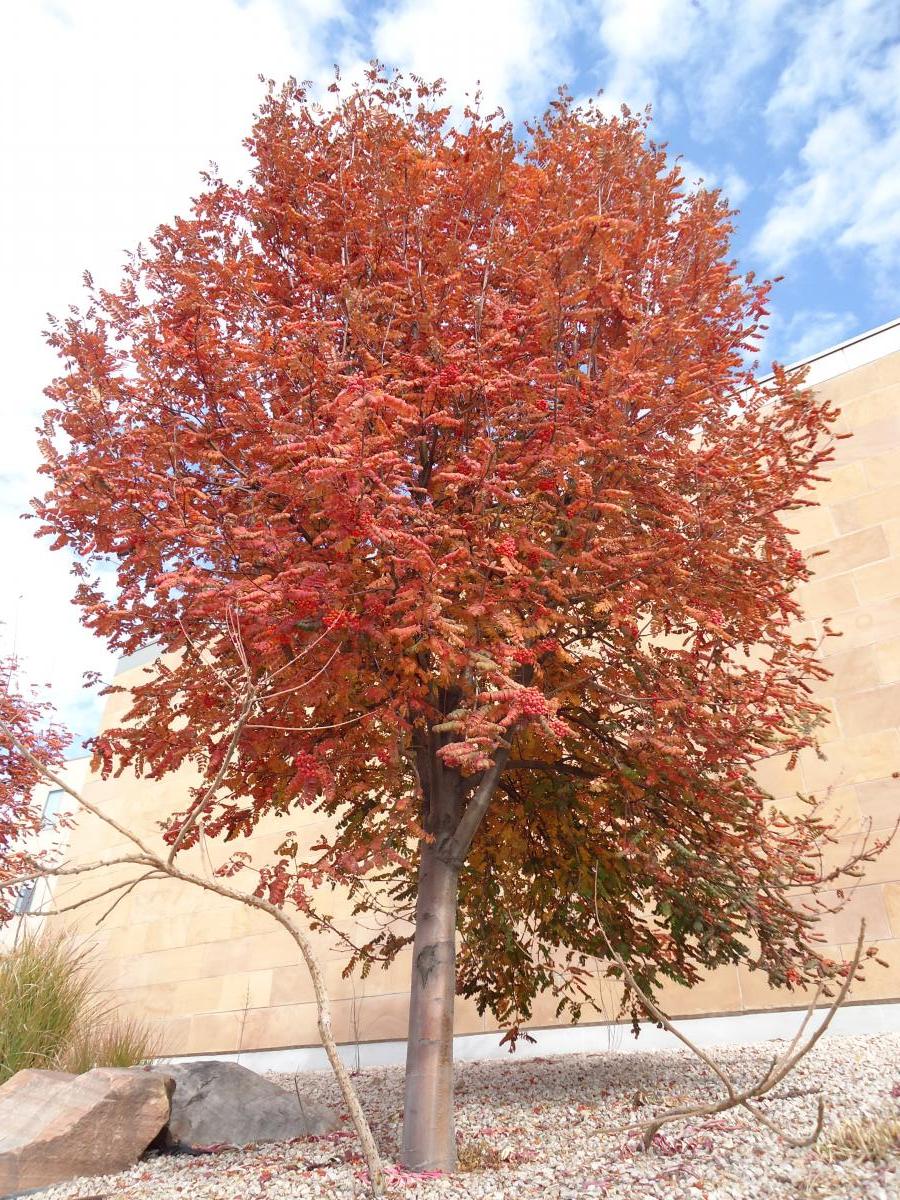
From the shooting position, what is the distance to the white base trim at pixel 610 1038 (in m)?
8.04

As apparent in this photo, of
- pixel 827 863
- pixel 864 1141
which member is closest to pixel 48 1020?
pixel 864 1141

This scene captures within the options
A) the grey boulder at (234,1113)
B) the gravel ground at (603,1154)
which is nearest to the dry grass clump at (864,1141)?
the gravel ground at (603,1154)

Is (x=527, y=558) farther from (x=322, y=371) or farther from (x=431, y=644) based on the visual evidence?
(x=322, y=371)

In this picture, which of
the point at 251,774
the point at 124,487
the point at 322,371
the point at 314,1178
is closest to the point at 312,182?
the point at 322,371

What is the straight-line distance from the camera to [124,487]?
451cm

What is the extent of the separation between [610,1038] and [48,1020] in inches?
243

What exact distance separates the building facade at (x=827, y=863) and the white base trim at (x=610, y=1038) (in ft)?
0.38

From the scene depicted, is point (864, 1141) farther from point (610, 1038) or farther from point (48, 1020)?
point (48, 1020)

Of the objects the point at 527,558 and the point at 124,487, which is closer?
the point at 124,487

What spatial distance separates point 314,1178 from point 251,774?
2.43 meters

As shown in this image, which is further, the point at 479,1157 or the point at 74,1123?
the point at 74,1123

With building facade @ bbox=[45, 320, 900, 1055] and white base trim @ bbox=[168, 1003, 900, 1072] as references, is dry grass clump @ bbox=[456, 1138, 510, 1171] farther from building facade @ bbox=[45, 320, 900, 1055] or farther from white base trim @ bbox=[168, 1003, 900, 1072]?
white base trim @ bbox=[168, 1003, 900, 1072]

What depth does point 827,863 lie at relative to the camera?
892 cm

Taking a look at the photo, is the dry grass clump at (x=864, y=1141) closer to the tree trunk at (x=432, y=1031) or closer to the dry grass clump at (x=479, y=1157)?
the dry grass clump at (x=479, y=1157)
